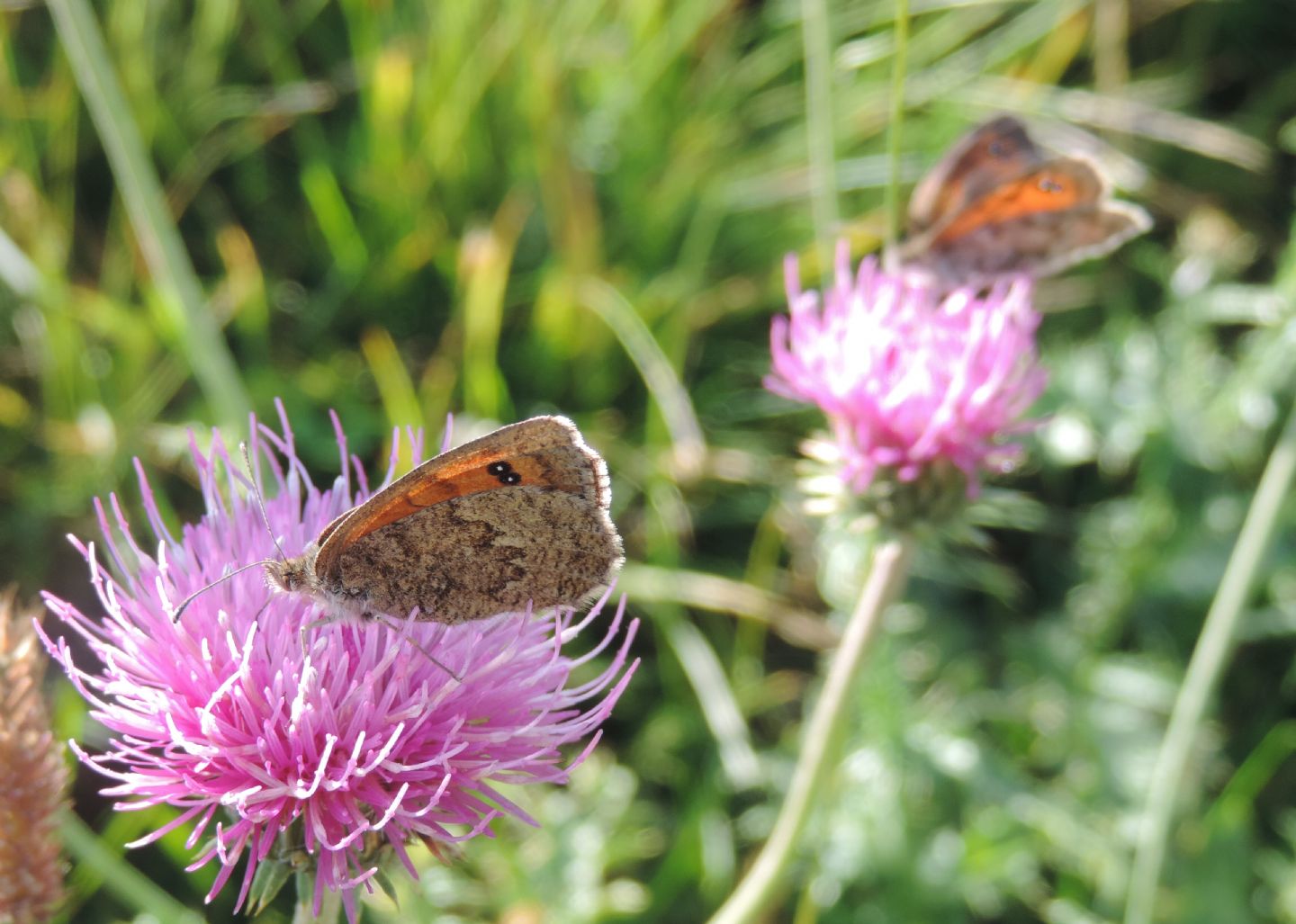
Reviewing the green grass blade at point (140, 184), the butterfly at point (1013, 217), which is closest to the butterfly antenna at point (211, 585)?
the green grass blade at point (140, 184)

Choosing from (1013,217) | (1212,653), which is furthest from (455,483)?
(1212,653)

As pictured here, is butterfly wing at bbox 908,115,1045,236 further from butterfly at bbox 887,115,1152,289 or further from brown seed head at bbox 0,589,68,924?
brown seed head at bbox 0,589,68,924

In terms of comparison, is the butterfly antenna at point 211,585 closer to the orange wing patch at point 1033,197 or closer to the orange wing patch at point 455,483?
the orange wing patch at point 455,483

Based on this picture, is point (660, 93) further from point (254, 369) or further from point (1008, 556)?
point (1008, 556)

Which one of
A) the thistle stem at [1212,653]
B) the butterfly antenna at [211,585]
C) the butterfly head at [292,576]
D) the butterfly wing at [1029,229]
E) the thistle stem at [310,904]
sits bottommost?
the thistle stem at [1212,653]

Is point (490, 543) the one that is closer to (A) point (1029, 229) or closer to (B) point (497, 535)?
(B) point (497, 535)

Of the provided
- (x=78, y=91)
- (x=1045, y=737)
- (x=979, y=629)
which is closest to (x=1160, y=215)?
(x=979, y=629)
